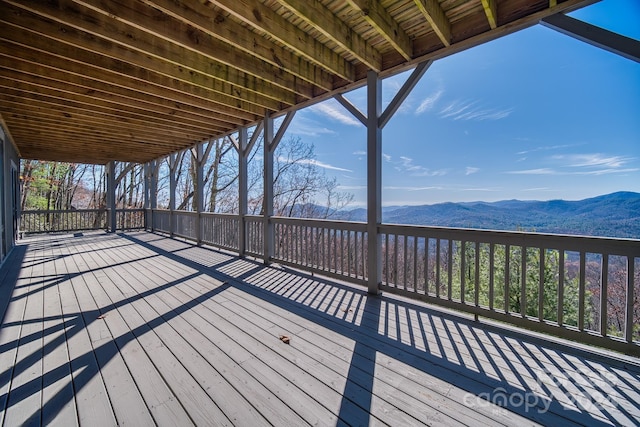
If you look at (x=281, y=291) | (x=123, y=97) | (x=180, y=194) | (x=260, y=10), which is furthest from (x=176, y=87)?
(x=180, y=194)

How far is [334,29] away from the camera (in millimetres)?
2729

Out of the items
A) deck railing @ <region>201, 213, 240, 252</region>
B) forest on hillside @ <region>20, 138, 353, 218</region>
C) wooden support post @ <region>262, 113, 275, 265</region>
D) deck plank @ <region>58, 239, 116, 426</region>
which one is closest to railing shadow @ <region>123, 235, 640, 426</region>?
deck plank @ <region>58, 239, 116, 426</region>

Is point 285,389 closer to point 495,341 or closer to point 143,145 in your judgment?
point 495,341

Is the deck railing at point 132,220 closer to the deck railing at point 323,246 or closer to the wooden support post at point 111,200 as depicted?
the wooden support post at point 111,200

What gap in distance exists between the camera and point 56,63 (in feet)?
10.8

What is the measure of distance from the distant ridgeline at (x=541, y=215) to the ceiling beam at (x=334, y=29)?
8.16 feet

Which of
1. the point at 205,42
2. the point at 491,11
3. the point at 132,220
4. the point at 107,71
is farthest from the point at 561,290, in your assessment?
the point at 132,220

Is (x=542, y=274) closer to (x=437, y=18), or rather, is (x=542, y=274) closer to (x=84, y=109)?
(x=437, y=18)

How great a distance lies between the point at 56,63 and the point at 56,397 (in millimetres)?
3723

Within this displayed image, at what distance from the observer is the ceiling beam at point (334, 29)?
2.38 metres

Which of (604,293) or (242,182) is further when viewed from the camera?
(242,182)

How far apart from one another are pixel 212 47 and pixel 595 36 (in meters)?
3.54

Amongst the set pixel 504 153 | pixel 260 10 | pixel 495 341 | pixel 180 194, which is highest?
pixel 504 153

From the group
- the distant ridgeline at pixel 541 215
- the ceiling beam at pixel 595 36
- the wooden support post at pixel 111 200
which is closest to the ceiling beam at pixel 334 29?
the ceiling beam at pixel 595 36
